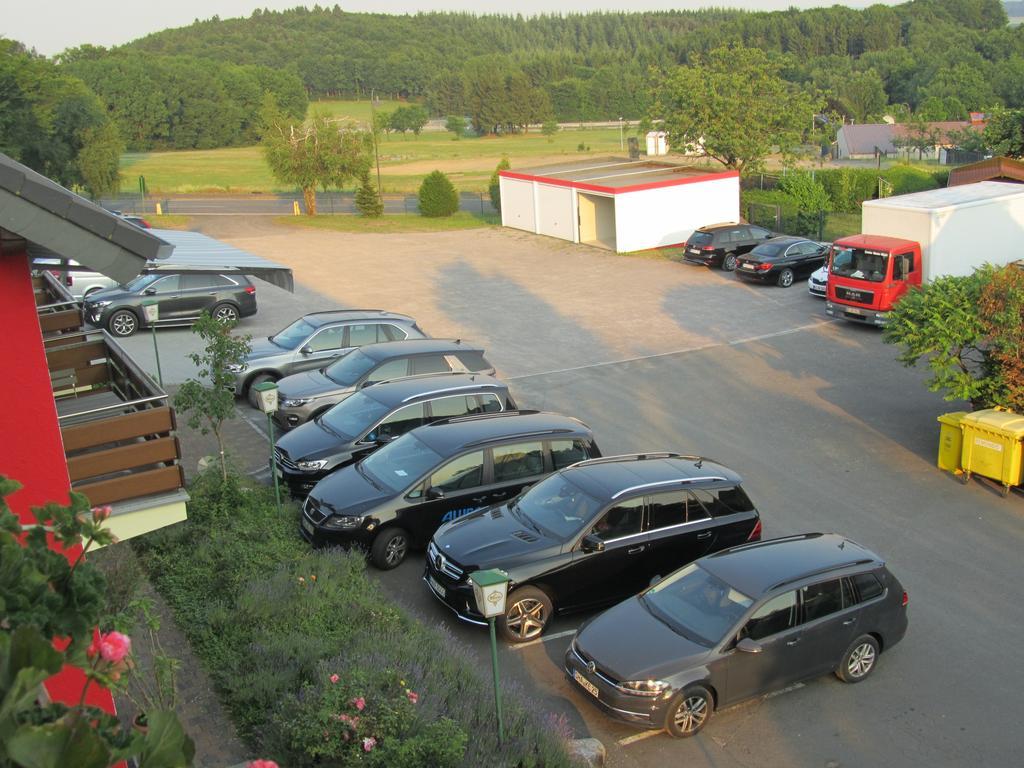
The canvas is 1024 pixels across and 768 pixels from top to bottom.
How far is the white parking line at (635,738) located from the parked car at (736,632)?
0.25 m

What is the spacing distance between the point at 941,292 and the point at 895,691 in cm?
722

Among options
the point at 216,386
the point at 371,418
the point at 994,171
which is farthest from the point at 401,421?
A: the point at 994,171

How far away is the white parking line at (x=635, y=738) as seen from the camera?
28.4ft

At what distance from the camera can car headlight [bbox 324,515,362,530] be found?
11445mm

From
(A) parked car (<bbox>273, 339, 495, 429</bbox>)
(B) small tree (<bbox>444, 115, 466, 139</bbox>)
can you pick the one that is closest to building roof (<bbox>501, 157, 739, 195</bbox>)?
(A) parked car (<bbox>273, 339, 495, 429</bbox>)

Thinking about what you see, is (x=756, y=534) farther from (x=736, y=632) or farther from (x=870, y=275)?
(x=870, y=275)

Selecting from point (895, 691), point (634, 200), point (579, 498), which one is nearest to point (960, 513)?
point (895, 691)

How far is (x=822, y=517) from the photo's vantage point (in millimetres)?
13336

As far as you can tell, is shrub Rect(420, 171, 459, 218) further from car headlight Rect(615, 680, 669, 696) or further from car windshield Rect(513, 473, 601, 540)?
car headlight Rect(615, 680, 669, 696)

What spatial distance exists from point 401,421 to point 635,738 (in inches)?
248

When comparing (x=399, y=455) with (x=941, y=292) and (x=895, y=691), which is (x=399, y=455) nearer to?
(x=895, y=691)

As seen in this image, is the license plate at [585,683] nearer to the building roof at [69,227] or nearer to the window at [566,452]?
the window at [566,452]

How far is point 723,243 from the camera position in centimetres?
2969

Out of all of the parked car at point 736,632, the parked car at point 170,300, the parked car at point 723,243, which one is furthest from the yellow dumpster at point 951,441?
the parked car at point 723,243
